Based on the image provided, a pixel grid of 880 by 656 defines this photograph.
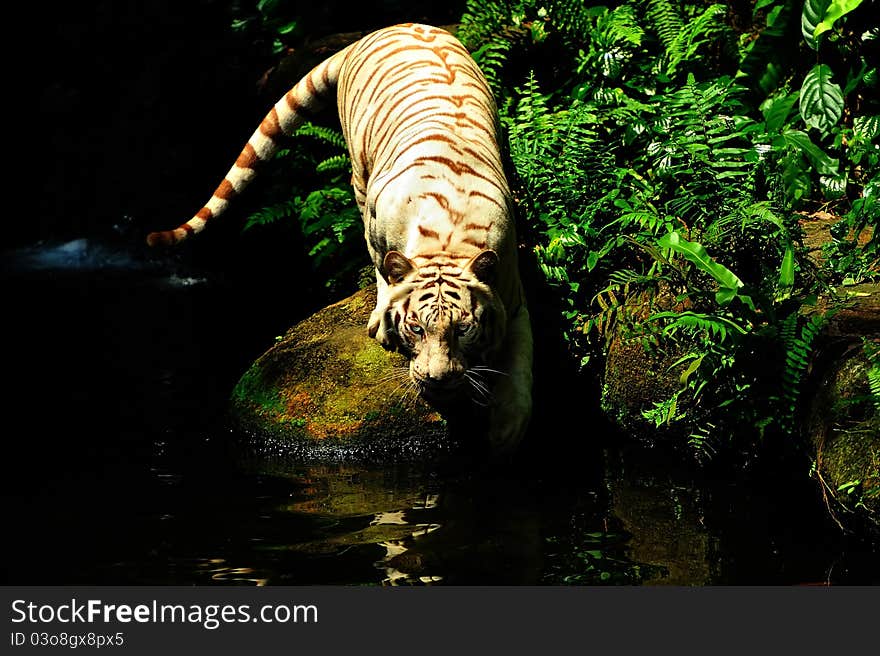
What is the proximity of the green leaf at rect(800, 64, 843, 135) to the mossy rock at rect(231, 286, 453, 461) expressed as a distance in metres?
2.82

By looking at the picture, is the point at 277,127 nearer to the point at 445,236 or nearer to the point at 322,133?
the point at 322,133

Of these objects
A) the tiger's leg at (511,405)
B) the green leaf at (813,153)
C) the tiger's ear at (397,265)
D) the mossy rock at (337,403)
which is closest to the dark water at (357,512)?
the mossy rock at (337,403)

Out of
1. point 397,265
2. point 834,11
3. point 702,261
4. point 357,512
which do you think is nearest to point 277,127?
point 397,265

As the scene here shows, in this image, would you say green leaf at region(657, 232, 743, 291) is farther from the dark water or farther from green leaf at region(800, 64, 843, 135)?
green leaf at region(800, 64, 843, 135)

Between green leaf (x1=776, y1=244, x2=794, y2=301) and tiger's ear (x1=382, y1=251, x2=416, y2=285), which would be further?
green leaf (x1=776, y1=244, x2=794, y2=301)

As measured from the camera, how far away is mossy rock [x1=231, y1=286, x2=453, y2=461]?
5.00 meters

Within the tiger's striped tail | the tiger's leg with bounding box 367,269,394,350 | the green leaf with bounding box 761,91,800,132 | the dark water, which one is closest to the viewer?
the dark water

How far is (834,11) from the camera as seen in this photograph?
5645 millimetres

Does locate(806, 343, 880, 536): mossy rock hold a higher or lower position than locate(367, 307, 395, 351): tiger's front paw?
lower

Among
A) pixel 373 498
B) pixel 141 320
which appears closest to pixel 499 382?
pixel 373 498

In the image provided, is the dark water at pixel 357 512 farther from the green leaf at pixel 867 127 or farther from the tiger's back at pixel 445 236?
the green leaf at pixel 867 127

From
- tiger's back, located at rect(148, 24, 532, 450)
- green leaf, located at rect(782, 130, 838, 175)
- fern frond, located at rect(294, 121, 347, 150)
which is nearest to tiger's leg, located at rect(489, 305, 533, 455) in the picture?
tiger's back, located at rect(148, 24, 532, 450)
